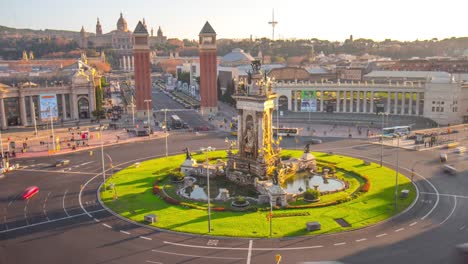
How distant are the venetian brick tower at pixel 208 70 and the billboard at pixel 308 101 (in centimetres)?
2882

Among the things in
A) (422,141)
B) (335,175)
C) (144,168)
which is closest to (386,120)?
(422,141)

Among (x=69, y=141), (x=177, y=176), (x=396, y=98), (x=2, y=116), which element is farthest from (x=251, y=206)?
(x=2, y=116)

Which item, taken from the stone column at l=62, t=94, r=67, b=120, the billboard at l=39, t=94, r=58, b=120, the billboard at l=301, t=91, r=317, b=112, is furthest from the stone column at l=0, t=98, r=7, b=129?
the billboard at l=301, t=91, r=317, b=112

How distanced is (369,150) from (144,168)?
1666 inches

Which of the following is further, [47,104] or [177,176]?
[47,104]

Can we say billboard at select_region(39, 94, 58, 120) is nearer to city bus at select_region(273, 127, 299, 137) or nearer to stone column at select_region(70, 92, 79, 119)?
stone column at select_region(70, 92, 79, 119)

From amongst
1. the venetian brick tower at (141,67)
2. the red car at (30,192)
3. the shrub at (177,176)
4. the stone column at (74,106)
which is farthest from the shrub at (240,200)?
the stone column at (74,106)

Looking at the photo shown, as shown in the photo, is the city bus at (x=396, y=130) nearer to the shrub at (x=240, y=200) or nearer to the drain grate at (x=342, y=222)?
the drain grate at (x=342, y=222)

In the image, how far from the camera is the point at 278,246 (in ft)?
126

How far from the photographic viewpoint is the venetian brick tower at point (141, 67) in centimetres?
12238

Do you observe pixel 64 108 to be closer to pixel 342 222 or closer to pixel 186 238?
pixel 186 238

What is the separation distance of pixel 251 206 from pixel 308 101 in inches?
3028

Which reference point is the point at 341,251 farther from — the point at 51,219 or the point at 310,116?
the point at 310,116

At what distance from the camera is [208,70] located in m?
135
